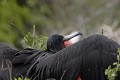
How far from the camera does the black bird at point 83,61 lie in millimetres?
6352

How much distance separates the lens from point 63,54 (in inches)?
255

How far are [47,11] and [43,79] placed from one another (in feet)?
20.7

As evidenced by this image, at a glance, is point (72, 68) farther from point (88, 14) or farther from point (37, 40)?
point (88, 14)

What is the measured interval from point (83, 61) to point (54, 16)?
21.9 feet

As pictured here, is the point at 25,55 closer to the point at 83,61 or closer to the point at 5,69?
the point at 5,69

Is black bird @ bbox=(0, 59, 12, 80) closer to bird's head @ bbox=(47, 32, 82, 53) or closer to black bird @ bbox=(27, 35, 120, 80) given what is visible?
black bird @ bbox=(27, 35, 120, 80)

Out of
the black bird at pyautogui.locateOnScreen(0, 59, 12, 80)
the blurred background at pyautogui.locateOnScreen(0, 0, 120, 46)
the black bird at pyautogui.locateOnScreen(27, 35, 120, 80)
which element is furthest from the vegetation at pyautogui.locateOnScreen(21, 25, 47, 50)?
the blurred background at pyautogui.locateOnScreen(0, 0, 120, 46)

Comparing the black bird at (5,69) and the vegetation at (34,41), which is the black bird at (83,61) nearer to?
the black bird at (5,69)

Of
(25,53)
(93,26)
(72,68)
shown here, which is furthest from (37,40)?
(93,26)

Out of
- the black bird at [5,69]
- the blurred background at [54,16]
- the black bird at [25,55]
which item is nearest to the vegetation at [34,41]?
the black bird at [25,55]

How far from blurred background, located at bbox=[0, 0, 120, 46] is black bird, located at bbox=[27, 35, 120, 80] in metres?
4.08

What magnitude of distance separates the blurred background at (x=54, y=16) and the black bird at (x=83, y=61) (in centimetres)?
408

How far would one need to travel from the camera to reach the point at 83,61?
636cm

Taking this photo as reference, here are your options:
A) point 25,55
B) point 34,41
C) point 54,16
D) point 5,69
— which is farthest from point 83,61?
point 54,16
